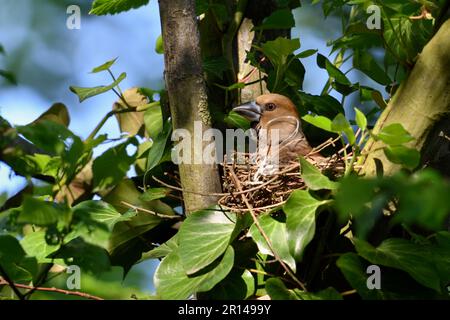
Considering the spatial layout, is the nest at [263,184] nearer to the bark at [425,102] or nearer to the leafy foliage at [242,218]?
the leafy foliage at [242,218]

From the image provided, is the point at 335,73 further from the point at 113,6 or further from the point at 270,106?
the point at 113,6

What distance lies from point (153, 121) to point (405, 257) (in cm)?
209

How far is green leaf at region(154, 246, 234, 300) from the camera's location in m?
3.81

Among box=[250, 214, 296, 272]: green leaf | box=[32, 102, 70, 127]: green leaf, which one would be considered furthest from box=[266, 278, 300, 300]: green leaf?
box=[32, 102, 70, 127]: green leaf

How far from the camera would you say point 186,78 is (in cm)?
412

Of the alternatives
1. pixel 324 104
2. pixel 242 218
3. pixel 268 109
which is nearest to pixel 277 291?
pixel 242 218

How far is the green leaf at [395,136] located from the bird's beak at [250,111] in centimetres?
178

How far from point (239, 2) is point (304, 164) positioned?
1.90 metres

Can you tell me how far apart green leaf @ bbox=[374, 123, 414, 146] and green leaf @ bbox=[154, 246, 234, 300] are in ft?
3.30

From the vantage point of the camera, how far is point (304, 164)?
3.71 meters

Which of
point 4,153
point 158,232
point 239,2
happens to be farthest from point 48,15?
point 4,153

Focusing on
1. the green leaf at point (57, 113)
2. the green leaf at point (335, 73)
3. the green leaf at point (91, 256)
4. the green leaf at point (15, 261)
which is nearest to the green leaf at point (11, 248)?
the green leaf at point (15, 261)

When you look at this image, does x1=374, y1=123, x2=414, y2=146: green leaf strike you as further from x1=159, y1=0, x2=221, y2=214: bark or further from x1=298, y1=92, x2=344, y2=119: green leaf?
x1=298, y1=92, x2=344, y2=119: green leaf
